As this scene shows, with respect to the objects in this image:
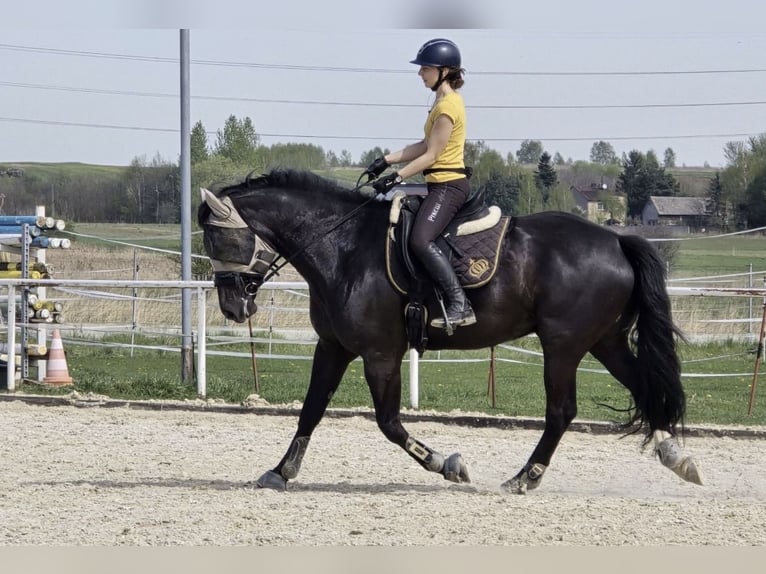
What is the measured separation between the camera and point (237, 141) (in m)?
32.7

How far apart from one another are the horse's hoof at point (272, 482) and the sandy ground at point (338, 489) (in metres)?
0.12

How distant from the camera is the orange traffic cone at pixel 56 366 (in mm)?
12500

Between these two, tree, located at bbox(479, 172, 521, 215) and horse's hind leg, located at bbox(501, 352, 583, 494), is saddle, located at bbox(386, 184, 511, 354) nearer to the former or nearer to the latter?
horse's hind leg, located at bbox(501, 352, 583, 494)

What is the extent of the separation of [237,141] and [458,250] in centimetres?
2706

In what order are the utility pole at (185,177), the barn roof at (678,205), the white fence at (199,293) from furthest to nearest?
the barn roof at (678,205), the utility pole at (185,177), the white fence at (199,293)

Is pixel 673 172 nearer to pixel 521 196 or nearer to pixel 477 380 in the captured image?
pixel 521 196

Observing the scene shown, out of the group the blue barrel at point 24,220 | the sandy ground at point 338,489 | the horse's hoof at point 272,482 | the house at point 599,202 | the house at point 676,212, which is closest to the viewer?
the sandy ground at point 338,489

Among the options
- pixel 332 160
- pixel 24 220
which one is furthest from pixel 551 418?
pixel 332 160

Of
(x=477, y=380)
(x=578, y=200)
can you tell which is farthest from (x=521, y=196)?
(x=477, y=380)

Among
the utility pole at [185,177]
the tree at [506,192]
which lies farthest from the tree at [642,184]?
the utility pole at [185,177]

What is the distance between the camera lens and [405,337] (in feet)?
21.6

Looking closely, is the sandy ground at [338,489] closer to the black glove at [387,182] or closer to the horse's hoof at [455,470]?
the horse's hoof at [455,470]

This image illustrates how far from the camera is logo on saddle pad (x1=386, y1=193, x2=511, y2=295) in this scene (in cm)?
645

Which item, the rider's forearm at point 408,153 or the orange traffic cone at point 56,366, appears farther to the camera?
the orange traffic cone at point 56,366
